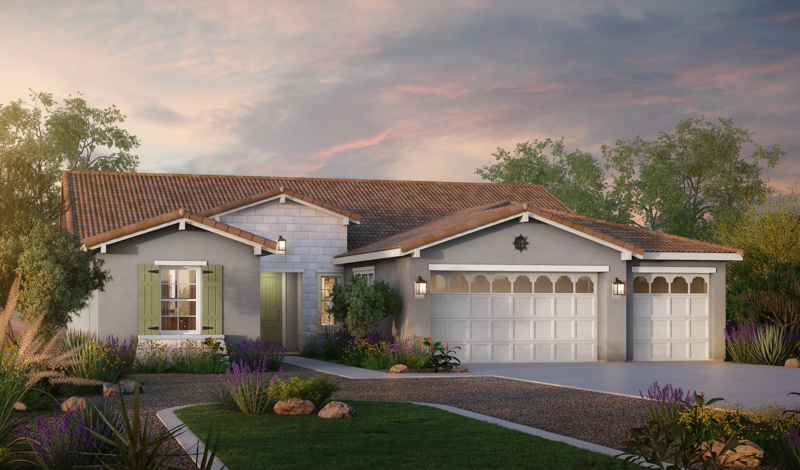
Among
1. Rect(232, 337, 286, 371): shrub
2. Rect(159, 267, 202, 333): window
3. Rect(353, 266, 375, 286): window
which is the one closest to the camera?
Rect(232, 337, 286, 371): shrub

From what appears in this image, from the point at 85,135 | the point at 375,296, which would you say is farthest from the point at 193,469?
the point at 85,135

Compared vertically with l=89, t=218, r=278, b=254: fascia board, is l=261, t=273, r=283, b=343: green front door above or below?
below

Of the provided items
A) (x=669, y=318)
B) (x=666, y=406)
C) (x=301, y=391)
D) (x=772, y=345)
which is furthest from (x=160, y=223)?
(x=772, y=345)

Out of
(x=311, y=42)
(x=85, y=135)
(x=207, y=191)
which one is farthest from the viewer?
(x=85, y=135)

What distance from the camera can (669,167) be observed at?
1802 inches

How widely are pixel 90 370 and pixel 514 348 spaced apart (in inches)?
382

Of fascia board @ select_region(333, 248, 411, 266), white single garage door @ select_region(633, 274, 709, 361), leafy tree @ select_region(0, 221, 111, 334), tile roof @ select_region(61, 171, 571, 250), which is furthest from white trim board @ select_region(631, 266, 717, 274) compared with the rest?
leafy tree @ select_region(0, 221, 111, 334)

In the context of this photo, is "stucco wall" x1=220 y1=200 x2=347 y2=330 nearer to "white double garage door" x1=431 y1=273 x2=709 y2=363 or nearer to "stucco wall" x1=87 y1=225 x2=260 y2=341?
"stucco wall" x1=87 y1=225 x2=260 y2=341

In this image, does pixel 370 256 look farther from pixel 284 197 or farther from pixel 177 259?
pixel 177 259

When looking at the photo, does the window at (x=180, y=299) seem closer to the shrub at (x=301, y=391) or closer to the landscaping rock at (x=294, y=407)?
the shrub at (x=301, y=391)

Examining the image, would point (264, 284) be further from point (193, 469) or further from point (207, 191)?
point (193, 469)

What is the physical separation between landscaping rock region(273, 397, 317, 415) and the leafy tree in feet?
18.2

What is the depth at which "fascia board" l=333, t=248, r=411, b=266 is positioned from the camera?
58.4ft

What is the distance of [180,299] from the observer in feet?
56.6
